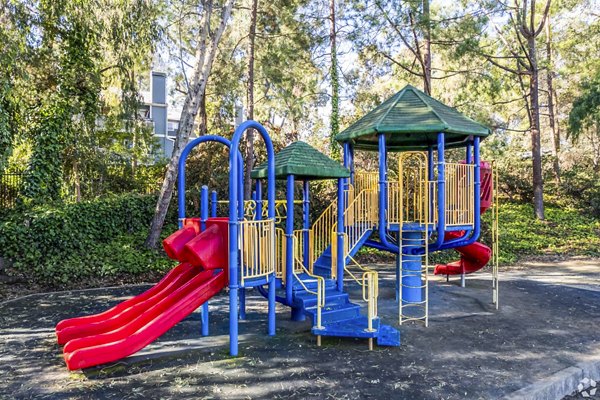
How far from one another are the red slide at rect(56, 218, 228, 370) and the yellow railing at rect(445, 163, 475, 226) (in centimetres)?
424

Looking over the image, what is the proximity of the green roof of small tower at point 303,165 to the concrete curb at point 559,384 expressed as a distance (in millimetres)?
3889

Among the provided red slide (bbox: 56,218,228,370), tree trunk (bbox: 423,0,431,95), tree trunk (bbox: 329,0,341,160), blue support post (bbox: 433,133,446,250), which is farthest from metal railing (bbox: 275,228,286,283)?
tree trunk (bbox: 423,0,431,95)

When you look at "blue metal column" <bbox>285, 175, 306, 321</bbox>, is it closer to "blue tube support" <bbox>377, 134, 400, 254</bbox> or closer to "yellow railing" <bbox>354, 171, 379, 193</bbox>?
"blue tube support" <bbox>377, 134, 400, 254</bbox>

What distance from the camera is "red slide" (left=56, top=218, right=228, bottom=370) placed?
4.91 metres

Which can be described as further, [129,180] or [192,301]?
[129,180]

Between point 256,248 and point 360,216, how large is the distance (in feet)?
8.64

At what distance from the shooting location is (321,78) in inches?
779

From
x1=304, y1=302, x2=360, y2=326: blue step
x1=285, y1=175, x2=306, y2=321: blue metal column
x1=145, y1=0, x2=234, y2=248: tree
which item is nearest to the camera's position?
x1=304, y1=302, x2=360, y2=326: blue step

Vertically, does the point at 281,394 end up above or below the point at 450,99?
below

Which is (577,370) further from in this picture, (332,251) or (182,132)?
(182,132)

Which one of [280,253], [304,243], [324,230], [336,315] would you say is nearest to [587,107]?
[324,230]

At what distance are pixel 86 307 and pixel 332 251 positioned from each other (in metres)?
5.00

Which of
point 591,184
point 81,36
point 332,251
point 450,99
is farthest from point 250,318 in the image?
point 591,184

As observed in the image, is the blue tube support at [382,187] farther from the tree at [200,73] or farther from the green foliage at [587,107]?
the green foliage at [587,107]
